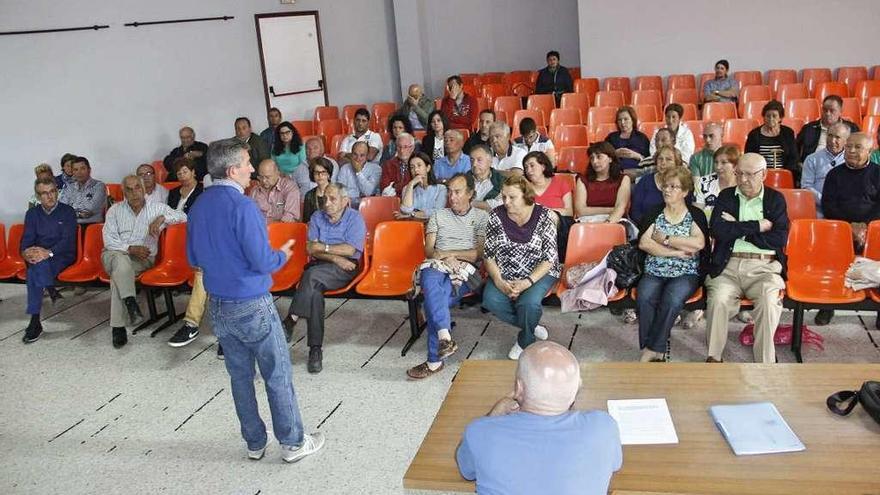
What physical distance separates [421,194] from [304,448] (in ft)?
8.56

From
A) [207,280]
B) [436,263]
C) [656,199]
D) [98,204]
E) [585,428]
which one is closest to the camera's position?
[585,428]

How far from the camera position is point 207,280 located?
3.47 meters

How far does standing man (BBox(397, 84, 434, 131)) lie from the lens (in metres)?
9.44

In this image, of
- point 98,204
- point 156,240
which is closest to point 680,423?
point 156,240

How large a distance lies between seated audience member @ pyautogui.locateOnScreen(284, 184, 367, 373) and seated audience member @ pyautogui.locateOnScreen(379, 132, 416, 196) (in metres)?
1.24

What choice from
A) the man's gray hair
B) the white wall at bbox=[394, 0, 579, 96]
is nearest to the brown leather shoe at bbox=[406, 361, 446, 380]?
the man's gray hair

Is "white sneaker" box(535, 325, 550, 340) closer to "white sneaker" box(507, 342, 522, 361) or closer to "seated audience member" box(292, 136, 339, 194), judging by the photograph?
"white sneaker" box(507, 342, 522, 361)

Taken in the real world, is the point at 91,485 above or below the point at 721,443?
below

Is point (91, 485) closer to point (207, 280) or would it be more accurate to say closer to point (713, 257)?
point (207, 280)

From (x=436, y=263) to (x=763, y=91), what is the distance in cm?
618

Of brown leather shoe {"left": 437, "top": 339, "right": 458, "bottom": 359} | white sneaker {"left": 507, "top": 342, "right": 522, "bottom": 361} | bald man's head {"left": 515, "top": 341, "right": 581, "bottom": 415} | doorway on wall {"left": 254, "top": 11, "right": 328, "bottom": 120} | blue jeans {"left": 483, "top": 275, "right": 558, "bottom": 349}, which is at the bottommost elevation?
white sneaker {"left": 507, "top": 342, "right": 522, "bottom": 361}

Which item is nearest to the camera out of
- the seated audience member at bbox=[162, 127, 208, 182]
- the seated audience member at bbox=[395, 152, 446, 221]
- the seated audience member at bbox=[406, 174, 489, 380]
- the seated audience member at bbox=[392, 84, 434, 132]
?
the seated audience member at bbox=[406, 174, 489, 380]

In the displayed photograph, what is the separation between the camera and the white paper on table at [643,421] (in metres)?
2.45

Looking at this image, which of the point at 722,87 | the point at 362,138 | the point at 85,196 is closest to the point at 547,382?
Result: the point at 85,196
